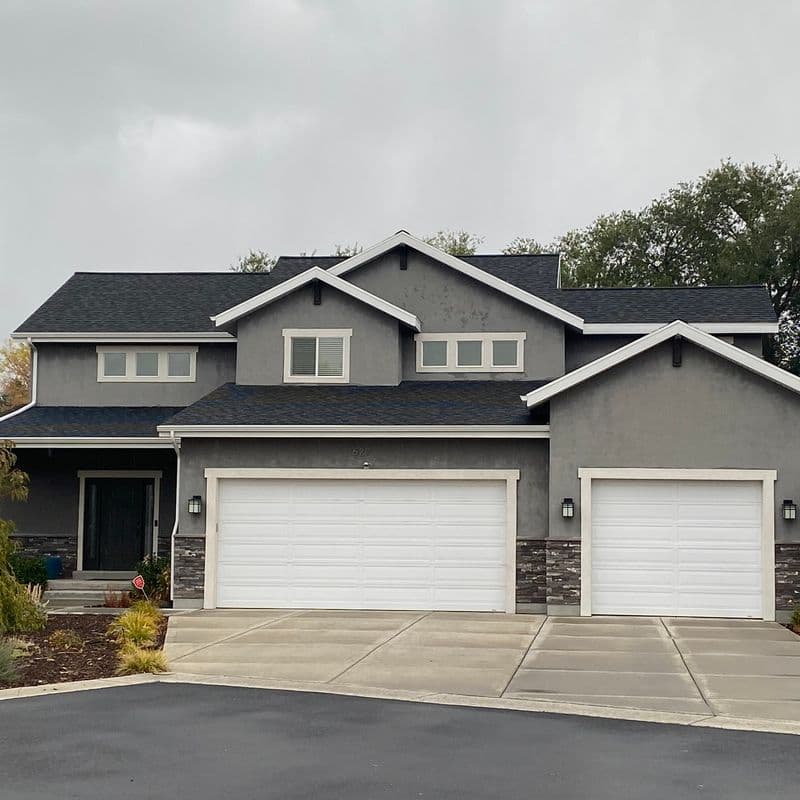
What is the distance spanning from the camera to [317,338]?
2516cm

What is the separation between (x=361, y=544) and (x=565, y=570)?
380 cm

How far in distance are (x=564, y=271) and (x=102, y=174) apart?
24300 millimetres

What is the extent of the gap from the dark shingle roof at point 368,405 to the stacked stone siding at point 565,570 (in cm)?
238

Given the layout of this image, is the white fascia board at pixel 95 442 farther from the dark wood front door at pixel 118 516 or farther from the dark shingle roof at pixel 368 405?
the dark wood front door at pixel 118 516

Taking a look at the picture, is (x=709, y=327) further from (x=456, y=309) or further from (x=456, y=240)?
(x=456, y=240)

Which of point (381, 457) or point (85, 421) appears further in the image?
point (85, 421)

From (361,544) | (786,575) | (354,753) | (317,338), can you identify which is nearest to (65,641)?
(361,544)

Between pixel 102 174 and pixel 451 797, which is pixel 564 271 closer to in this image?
pixel 102 174

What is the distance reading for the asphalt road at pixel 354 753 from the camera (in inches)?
351

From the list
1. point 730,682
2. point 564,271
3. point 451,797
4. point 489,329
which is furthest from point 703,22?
point 564,271

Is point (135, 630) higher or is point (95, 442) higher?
point (95, 442)

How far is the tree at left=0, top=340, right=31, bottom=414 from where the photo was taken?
62.9 metres

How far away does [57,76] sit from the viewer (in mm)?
29953

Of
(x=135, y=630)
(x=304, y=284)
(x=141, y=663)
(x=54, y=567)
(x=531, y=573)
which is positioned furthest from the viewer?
(x=54, y=567)
